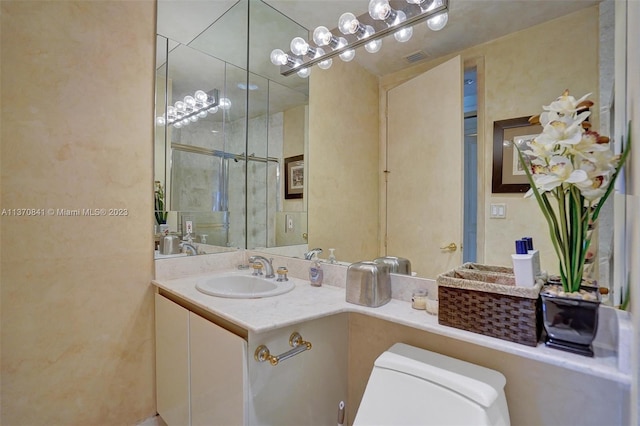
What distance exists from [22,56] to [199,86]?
85 cm

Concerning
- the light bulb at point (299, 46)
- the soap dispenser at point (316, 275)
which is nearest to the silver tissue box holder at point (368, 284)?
the soap dispenser at point (316, 275)

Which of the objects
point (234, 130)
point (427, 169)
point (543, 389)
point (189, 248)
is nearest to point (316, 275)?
point (427, 169)

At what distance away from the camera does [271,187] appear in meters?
2.04

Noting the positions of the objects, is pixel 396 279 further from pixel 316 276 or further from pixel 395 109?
pixel 395 109

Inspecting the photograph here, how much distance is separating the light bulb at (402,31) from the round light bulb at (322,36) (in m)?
0.38

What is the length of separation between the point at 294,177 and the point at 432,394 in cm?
134

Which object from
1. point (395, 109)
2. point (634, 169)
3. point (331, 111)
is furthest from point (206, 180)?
point (634, 169)

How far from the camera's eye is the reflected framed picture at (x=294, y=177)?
1871 millimetres

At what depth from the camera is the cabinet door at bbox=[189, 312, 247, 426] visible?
107 centimetres

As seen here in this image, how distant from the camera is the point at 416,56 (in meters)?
1.36

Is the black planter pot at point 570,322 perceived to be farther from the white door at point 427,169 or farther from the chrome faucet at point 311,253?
the chrome faucet at point 311,253

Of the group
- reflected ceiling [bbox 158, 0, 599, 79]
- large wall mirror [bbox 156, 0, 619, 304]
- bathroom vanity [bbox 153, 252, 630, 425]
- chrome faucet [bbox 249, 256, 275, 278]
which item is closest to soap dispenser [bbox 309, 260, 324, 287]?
bathroom vanity [bbox 153, 252, 630, 425]

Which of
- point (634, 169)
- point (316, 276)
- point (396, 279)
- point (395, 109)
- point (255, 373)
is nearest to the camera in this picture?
point (634, 169)

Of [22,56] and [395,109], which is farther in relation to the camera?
[395,109]
